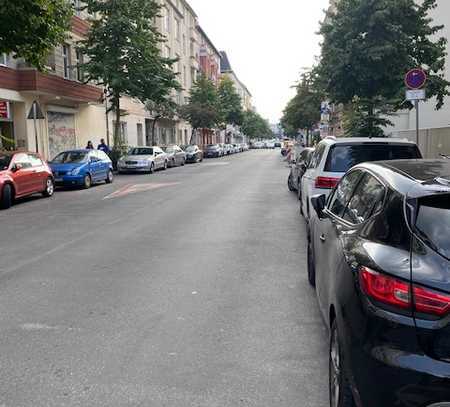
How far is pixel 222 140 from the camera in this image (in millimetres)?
96562

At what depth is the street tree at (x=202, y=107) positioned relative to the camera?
50594 mm

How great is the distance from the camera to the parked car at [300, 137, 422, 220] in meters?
7.74

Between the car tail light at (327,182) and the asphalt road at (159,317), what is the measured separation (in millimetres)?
1015

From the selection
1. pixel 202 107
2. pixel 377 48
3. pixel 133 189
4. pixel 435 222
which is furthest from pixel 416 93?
pixel 202 107

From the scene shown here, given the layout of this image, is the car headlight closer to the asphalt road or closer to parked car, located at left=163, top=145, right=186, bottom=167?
the asphalt road

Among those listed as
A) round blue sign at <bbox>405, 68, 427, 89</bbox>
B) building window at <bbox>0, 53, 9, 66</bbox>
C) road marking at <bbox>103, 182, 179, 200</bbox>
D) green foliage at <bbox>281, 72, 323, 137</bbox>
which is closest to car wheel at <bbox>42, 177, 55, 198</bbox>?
road marking at <bbox>103, 182, 179, 200</bbox>

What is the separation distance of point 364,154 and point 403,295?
18.8ft

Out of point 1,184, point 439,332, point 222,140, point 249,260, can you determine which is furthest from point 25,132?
point 222,140

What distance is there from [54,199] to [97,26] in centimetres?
1432

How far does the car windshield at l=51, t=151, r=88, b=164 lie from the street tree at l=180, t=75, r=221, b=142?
31299 millimetres

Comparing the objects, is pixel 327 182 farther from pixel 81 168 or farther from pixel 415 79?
pixel 81 168

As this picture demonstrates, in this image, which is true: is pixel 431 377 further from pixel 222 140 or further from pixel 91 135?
pixel 222 140

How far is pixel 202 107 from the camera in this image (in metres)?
51.3

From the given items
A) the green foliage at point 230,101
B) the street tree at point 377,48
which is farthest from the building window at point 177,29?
the street tree at point 377,48
